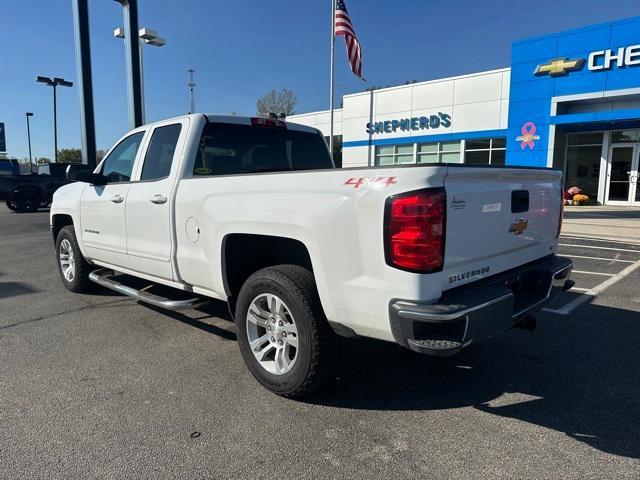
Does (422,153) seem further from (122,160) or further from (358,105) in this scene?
(122,160)

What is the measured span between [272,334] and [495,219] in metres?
1.67

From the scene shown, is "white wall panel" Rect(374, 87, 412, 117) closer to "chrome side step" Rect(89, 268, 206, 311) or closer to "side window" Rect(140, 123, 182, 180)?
"chrome side step" Rect(89, 268, 206, 311)

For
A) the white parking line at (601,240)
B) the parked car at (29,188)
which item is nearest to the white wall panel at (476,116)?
the white parking line at (601,240)

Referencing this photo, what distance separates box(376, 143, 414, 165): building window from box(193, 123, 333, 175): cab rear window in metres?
20.4

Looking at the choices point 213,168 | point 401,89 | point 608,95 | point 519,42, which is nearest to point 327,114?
point 401,89

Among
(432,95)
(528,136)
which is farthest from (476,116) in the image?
(528,136)

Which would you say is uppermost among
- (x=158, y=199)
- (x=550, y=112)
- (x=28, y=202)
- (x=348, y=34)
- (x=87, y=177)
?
(x=348, y=34)

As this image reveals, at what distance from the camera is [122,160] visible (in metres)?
5.05

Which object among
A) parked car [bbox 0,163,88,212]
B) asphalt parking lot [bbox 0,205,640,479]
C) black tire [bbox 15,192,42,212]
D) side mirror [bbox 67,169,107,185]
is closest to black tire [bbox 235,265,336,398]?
asphalt parking lot [bbox 0,205,640,479]

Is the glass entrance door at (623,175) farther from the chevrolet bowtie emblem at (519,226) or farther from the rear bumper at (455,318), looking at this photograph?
the rear bumper at (455,318)

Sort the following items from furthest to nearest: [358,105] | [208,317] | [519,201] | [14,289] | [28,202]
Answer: [358,105] → [28,202] → [14,289] → [208,317] → [519,201]

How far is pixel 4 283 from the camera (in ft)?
21.9

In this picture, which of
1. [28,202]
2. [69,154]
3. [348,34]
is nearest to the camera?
[348,34]

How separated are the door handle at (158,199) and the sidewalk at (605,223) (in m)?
10.3
